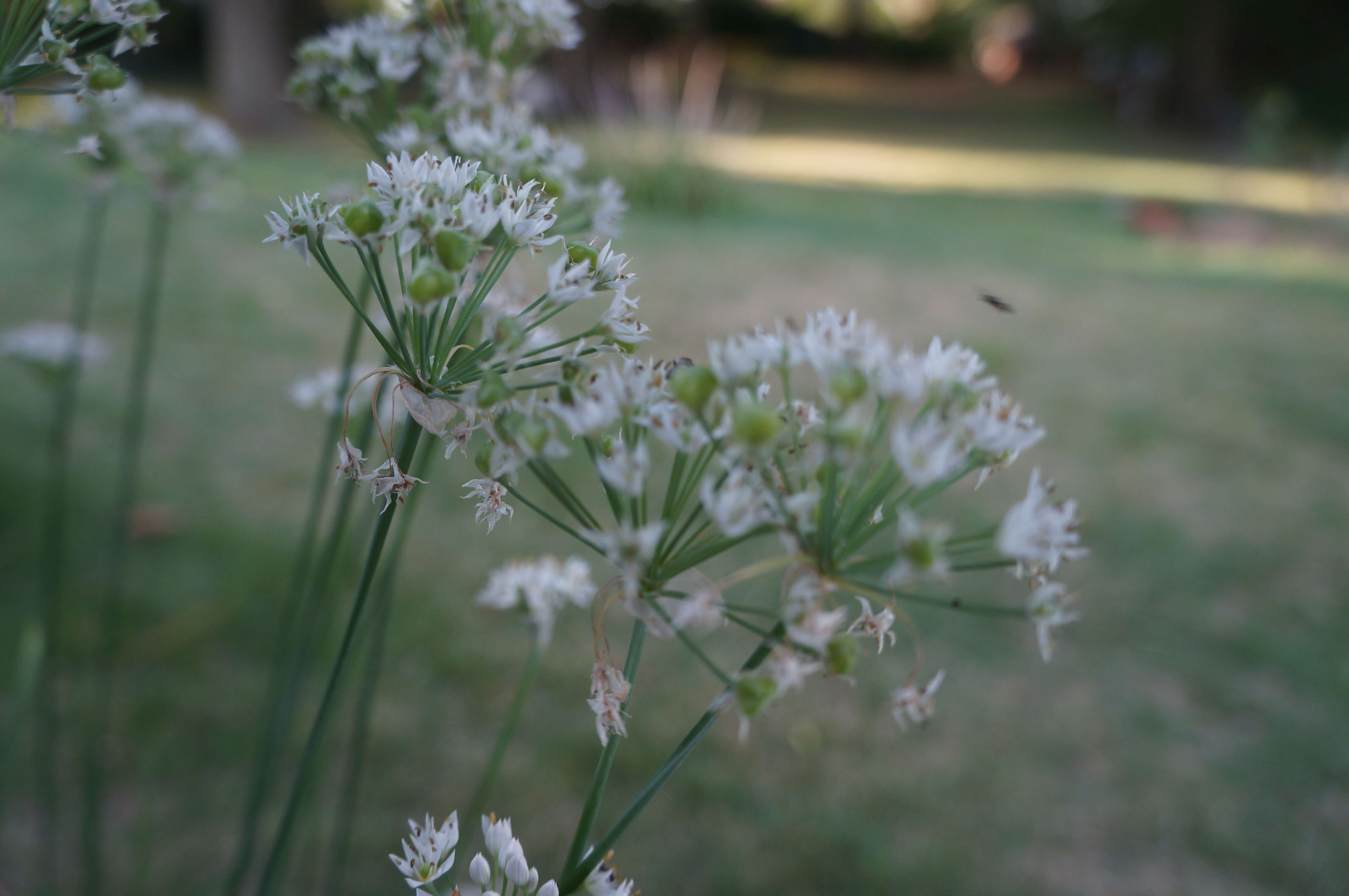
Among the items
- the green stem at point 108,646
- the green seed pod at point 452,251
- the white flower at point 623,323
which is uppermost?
the green seed pod at point 452,251

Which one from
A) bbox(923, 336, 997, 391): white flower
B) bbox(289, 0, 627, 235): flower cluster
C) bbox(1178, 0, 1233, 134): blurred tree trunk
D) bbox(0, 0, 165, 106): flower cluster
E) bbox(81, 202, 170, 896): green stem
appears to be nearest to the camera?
bbox(923, 336, 997, 391): white flower

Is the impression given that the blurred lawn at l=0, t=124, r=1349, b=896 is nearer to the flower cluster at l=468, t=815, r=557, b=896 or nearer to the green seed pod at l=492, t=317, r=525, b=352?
the green seed pod at l=492, t=317, r=525, b=352

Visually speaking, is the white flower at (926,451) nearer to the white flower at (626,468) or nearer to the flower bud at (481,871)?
the white flower at (626,468)

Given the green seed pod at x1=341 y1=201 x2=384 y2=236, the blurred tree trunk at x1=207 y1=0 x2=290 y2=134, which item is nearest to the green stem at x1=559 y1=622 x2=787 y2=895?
the green seed pod at x1=341 y1=201 x2=384 y2=236

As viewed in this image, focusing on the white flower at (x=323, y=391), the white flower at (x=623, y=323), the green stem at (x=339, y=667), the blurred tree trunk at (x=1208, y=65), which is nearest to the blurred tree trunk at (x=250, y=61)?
the white flower at (x=323, y=391)

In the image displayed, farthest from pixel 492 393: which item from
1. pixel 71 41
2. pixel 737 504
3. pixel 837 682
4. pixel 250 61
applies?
pixel 250 61

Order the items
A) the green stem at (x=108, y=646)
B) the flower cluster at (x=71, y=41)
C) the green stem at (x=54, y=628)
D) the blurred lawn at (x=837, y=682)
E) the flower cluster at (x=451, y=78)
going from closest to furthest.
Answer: the flower cluster at (x=71, y=41), the flower cluster at (x=451, y=78), the green stem at (x=108, y=646), the green stem at (x=54, y=628), the blurred lawn at (x=837, y=682)

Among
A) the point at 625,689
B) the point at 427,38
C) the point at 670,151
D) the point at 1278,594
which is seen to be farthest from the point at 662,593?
the point at 670,151
